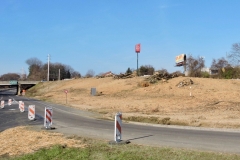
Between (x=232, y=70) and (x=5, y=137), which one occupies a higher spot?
(x=232, y=70)

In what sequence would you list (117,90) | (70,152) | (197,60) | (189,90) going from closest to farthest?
(70,152)
(189,90)
(117,90)
(197,60)

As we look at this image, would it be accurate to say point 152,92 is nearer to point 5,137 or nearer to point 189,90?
point 189,90

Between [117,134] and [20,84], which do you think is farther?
[20,84]

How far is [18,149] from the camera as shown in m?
11.4

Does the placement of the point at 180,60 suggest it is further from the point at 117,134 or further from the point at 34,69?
the point at 34,69

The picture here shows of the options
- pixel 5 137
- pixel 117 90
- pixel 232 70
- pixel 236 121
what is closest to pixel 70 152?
pixel 5 137

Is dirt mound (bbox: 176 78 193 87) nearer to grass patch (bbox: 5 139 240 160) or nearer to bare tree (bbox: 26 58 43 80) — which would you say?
grass patch (bbox: 5 139 240 160)

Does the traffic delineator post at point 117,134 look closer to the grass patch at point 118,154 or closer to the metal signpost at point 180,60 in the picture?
the grass patch at point 118,154

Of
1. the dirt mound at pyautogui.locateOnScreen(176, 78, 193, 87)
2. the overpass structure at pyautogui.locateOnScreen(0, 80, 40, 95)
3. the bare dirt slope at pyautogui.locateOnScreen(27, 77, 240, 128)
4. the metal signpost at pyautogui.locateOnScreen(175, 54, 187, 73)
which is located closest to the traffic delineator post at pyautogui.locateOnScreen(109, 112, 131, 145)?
the bare dirt slope at pyautogui.locateOnScreen(27, 77, 240, 128)

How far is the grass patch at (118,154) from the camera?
912 centimetres

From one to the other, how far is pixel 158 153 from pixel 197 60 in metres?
75.8

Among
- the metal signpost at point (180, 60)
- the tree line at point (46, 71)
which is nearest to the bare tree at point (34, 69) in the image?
the tree line at point (46, 71)

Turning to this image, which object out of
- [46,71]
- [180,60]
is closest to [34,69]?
[46,71]

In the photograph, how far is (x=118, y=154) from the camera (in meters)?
9.65
